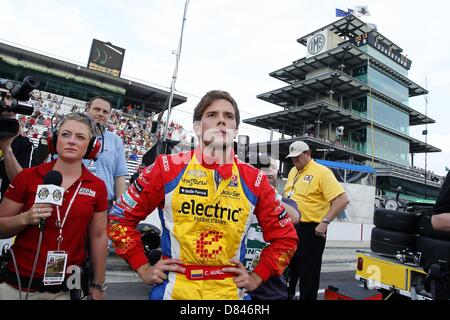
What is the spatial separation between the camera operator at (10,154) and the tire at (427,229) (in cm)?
445

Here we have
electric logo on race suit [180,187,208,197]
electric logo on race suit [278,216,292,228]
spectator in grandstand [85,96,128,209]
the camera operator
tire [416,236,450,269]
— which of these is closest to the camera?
electric logo on race suit [180,187,208,197]

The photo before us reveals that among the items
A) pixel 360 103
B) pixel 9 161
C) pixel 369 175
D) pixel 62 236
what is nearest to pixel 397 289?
pixel 62 236

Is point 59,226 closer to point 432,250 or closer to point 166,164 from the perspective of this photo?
point 166,164

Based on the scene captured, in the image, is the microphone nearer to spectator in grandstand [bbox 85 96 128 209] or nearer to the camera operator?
the camera operator

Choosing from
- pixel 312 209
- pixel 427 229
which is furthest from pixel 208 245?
pixel 427 229

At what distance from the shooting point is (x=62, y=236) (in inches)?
77.9

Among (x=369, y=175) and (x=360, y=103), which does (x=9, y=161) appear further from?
(x=360, y=103)

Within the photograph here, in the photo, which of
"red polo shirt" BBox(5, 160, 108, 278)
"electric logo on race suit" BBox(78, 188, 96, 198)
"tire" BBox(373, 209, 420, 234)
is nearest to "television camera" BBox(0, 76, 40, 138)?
"red polo shirt" BBox(5, 160, 108, 278)

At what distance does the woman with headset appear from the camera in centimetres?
189

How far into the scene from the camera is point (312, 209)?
4.03 metres

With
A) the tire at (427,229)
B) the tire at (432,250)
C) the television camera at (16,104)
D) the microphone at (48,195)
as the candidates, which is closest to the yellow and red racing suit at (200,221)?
the microphone at (48,195)

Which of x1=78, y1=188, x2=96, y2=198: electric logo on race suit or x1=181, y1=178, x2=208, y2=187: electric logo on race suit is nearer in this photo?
x1=181, y1=178, x2=208, y2=187: electric logo on race suit

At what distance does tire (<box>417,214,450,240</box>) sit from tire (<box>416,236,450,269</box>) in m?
0.05
